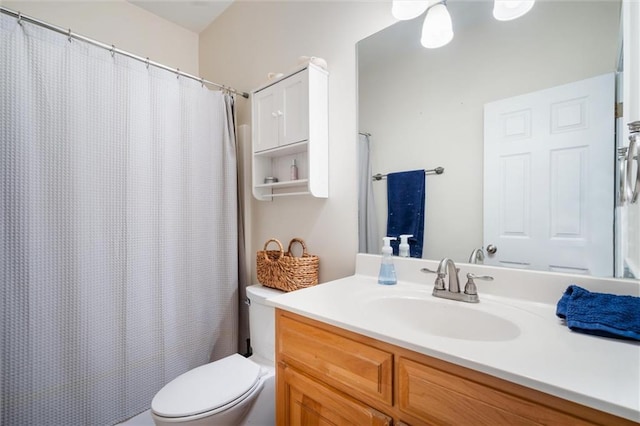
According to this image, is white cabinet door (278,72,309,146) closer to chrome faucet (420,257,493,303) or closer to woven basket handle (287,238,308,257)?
woven basket handle (287,238,308,257)

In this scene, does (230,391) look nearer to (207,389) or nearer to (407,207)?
(207,389)

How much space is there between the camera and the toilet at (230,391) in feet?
3.39

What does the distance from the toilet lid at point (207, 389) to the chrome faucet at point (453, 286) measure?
0.85m

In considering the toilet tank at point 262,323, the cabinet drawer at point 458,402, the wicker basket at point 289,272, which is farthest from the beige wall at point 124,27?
the cabinet drawer at point 458,402

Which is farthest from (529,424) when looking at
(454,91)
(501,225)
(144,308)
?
(144,308)

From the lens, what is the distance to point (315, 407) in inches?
33.9

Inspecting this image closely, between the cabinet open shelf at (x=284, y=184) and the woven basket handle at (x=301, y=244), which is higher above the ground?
the cabinet open shelf at (x=284, y=184)

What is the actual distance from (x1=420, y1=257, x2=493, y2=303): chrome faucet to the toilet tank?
783 millimetres

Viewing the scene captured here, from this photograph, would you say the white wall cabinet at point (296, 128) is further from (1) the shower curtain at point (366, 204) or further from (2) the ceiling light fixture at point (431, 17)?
(2) the ceiling light fixture at point (431, 17)

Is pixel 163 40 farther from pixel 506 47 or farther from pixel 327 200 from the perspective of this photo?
pixel 506 47

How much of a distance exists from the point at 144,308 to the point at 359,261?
3.74ft

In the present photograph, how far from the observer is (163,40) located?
7.49 ft

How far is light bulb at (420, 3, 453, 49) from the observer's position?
1.11 meters

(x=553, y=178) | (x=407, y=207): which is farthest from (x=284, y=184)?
(x=553, y=178)
